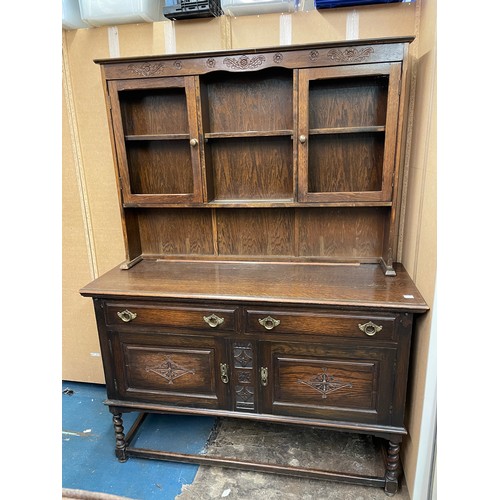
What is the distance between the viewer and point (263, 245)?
1.96 metres

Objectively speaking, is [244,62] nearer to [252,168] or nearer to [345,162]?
[252,168]

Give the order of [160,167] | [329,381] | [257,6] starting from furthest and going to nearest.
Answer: [160,167]
[257,6]
[329,381]

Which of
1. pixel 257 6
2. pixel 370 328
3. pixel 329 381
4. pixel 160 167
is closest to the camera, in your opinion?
pixel 370 328

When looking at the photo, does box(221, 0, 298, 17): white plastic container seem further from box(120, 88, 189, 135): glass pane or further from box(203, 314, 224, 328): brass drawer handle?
box(203, 314, 224, 328): brass drawer handle

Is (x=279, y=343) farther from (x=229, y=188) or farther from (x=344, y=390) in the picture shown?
(x=229, y=188)

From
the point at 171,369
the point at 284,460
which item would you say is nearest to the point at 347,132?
the point at 171,369

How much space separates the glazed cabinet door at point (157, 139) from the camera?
1665 mm

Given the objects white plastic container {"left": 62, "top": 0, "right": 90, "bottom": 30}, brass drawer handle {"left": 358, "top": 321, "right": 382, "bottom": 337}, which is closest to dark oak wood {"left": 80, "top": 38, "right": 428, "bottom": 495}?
brass drawer handle {"left": 358, "top": 321, "right": 382, "bottom": 337}

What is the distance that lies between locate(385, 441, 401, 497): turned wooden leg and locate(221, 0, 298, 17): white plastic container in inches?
79.9

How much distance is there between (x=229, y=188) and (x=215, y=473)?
1.44 m

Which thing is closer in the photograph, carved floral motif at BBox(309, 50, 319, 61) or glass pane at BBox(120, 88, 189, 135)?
carved floral motif at BBox(309, 50, 319, 61)

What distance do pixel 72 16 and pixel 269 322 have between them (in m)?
1.84

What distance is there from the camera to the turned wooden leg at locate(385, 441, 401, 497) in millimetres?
1564

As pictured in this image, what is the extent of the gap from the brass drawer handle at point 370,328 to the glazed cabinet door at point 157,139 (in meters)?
0.95
